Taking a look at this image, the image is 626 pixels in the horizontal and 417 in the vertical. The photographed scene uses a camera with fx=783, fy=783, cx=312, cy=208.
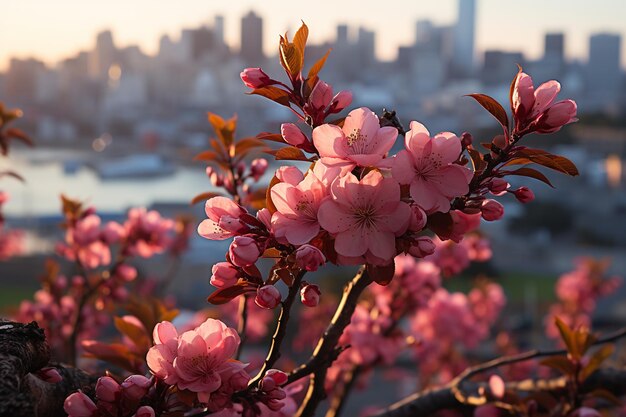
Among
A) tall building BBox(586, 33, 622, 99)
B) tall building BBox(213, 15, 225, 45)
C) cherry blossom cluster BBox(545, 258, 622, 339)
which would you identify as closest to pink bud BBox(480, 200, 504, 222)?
cherry blossom cluster BBox(545, 258, 622, 339)

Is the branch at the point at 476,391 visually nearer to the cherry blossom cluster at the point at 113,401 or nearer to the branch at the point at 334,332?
the branch at the point at 334,332

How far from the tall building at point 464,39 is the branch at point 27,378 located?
34.6m

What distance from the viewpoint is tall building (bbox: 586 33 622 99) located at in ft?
123

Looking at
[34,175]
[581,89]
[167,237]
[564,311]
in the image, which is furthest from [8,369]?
[581,89]

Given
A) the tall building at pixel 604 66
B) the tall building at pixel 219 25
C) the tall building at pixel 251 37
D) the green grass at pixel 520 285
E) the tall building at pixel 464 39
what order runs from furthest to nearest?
the tall building at pixel 604 66
the tall building at pixel 464 39
the tall building at pixel 219 25
the tall building at pixel 251 37
the green grass at pixel 520 285

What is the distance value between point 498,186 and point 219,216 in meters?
0.23

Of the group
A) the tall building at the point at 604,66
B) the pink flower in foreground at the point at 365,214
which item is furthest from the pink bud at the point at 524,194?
the tall building at the point at 604,66

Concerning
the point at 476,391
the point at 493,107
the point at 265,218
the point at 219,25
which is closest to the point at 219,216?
the point at 265,218

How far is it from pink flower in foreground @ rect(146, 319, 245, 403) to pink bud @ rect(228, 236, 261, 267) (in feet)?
0.21

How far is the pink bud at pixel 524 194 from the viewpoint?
683 millimetres

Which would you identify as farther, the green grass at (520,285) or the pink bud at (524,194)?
the green grass at (520,285)

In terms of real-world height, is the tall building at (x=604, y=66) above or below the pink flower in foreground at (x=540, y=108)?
below

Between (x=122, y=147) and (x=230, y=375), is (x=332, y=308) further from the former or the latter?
(x=122, y=147)

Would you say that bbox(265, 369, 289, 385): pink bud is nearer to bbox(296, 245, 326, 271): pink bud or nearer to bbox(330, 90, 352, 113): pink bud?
bbox(296, 245, 326, 271): pink bud
